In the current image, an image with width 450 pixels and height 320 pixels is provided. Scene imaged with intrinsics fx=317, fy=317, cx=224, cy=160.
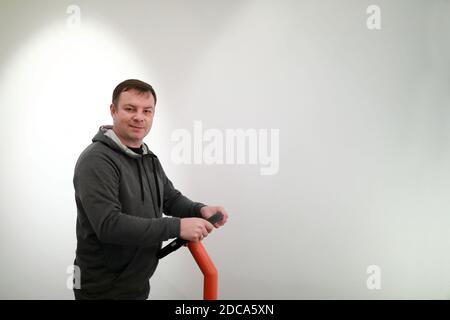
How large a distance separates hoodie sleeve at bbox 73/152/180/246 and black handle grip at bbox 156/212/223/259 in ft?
0.19

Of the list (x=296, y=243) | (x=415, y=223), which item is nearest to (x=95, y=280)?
(x=296, y=243)

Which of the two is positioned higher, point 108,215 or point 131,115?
point 131,115

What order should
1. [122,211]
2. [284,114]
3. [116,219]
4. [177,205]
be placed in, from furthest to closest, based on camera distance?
[284,114] → [177,205] → [122,211] → [116,219]

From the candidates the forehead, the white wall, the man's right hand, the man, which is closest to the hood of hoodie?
the man

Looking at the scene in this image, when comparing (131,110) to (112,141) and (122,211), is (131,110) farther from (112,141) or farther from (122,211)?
(122,211)

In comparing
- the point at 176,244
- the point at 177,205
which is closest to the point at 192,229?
the point at 176,244

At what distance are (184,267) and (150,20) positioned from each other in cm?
177

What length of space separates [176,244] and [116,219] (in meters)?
0.25

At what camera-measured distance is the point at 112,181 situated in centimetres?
119

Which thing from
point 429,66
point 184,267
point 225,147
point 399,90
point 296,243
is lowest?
point 184,267

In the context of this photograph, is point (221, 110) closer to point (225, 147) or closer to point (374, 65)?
point (225, 147)

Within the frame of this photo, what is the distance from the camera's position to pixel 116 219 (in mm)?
1113

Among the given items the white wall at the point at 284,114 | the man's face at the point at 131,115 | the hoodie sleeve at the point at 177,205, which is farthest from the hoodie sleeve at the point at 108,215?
the white wall at the point at 284,114

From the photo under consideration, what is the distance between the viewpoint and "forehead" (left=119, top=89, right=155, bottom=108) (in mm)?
1307
